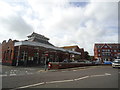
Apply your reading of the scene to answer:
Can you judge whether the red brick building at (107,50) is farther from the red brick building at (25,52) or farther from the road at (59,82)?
the road at (59,82)

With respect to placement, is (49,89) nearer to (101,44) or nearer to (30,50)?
(30,50)

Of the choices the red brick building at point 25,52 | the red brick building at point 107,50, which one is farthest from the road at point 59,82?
the red brick building at point 107,50

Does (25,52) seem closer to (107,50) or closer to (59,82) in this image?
(59,82)

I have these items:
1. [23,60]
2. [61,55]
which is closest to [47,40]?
[61,55]

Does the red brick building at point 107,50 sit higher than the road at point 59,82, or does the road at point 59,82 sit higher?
the red brick building at point 107,50

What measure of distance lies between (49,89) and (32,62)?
89.8 feet

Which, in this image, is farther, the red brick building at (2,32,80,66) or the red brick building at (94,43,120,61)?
the red brick building at (94,43,120,61)

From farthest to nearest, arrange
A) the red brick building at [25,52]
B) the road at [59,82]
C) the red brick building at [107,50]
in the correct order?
the red brick building at [107,50] < the red brick building at [25,52] < the road at [59,82]

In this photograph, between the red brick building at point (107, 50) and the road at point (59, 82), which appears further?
the red brick building at point (107, 50)

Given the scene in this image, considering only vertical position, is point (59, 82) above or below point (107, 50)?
below

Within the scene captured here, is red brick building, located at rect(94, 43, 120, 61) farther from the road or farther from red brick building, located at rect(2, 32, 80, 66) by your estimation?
the road

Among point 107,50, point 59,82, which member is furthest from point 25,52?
point 107,50

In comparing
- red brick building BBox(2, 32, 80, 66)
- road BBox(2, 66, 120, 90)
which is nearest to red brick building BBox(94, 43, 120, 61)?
red brick building BBox(2, 32, 80, 66)

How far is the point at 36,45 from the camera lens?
31516 millimetres
